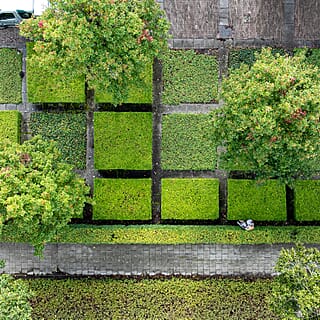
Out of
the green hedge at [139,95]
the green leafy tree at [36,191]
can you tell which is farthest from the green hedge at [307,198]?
the green leafy tree at [36,191]

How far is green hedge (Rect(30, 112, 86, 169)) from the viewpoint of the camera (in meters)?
17.7

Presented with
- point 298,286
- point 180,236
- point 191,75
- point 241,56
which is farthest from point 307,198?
point 191,75

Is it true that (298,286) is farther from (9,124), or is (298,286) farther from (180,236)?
(9,124)

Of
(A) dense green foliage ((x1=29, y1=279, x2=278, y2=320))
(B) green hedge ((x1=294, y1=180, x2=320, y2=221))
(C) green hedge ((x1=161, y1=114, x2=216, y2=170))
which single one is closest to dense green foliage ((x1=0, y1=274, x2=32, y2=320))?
(A) dense green foliage ((x1=29, y1=279, x2=278, y2=320))

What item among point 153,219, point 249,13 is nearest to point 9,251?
point 153,219

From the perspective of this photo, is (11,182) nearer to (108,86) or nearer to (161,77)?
(108,86)

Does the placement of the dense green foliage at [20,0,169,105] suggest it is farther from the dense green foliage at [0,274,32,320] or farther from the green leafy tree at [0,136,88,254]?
the dense green foliage at [0,274,32,320]

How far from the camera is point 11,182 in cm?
1321

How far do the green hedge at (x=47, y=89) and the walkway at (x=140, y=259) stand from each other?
20.0ft

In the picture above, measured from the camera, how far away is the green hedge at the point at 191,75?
17672mm

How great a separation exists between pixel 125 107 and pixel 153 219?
4883 millimetres

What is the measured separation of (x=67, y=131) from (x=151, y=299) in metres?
7.81

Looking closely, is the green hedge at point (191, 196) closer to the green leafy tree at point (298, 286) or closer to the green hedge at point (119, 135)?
the green hedge at point (119, 135)

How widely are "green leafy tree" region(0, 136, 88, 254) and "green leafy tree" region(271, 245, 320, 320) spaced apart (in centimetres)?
749
